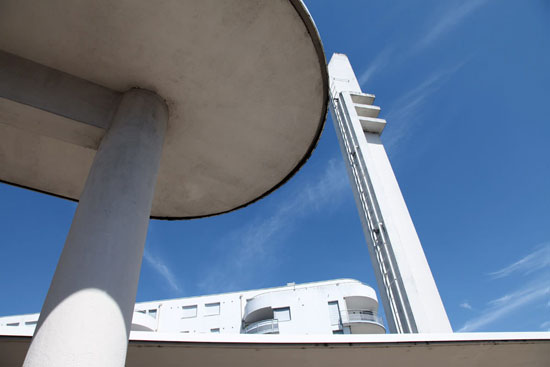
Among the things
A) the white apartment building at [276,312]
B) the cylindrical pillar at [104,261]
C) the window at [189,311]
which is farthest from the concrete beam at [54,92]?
the window at [189,311]

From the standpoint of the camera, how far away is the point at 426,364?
517 centimetres

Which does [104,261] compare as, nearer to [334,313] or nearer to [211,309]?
[334,313]

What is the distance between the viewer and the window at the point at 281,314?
32.1 metres

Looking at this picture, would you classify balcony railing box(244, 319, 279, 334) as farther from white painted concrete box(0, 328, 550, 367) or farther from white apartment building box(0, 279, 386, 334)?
white painted concrete box(0, 328, 550, 367)

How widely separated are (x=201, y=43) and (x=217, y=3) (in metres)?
0.47

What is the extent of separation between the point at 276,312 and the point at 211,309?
8.17 meters

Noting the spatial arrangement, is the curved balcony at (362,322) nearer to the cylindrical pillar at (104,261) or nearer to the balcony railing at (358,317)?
the balcony railing at (358,317)

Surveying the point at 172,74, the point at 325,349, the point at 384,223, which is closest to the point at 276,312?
the point at 384,223

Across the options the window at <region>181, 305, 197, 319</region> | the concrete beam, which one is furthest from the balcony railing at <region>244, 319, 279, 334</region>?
the concrete beam

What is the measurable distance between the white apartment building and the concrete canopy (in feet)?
91.6

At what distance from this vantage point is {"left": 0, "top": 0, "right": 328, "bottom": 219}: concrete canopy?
11.5ft

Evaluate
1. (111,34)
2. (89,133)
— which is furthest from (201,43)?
(89,133)

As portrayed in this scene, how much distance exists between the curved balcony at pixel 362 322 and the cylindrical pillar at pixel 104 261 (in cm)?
3021

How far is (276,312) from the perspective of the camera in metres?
32.3
